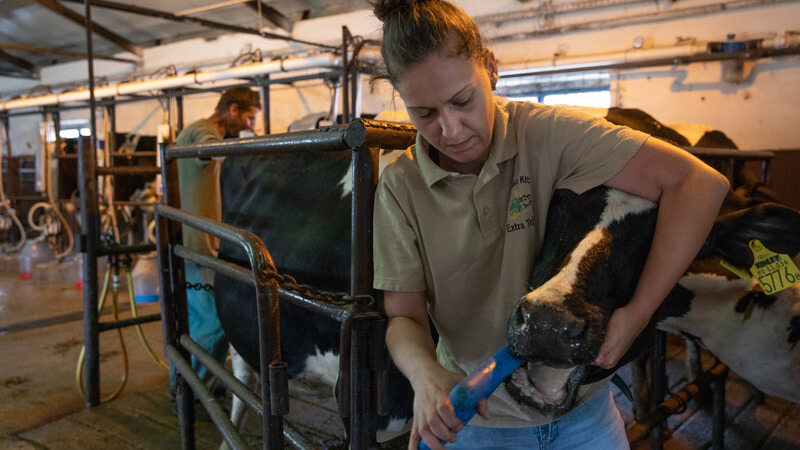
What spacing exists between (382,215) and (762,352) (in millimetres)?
1650

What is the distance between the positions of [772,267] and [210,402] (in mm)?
1361

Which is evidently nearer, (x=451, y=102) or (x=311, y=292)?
(x=451, y=102)

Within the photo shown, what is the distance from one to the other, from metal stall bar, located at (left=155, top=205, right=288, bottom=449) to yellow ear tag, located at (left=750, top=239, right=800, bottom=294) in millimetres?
963

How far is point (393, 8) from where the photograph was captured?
89 centimetres

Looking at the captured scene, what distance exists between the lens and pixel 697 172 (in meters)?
0.87

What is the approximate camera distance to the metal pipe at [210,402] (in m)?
1.34

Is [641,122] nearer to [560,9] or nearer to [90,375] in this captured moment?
→ [560,9]

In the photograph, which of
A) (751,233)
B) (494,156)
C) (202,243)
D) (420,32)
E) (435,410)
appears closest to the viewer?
(435,410)

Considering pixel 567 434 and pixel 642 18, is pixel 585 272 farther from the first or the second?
pixel 642 18

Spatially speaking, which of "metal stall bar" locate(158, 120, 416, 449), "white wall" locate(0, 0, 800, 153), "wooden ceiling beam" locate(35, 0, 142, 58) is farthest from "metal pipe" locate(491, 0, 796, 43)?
"wooden ceiling beam" locate(35, 0, 142, 58)

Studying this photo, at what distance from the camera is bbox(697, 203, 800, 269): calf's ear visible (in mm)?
1089

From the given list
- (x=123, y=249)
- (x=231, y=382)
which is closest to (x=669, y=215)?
(x=231, y=382)

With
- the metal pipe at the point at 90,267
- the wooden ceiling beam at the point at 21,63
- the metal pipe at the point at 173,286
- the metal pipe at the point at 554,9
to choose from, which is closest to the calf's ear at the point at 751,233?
the metal pipe at the point at 173,286

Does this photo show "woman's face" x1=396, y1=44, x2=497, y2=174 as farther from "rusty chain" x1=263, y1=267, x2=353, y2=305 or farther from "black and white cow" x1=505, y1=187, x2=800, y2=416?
"rusty chain" x1=263, y1=267, x2=353, y2=305
